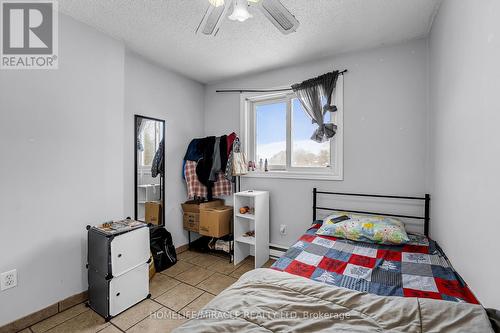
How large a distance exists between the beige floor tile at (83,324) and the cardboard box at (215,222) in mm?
1418

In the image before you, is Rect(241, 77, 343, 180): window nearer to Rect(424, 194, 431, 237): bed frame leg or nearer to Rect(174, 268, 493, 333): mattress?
Rect(424, 194, 431, 237): bed frame leg

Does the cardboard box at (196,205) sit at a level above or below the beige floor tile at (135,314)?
above

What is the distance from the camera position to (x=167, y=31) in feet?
7.44

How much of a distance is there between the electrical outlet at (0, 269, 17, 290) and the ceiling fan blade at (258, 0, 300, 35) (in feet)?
8.50

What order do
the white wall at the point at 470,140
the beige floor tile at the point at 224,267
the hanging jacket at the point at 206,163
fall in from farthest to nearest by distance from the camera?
1. the hanging jacket at the point at 206,163
2. the beige floor tile at the point at 224,267
3. the white wall at the point at 470,140

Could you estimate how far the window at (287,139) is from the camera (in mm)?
2809

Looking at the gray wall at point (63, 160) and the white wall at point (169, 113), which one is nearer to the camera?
the gray wall at point (63, 160)

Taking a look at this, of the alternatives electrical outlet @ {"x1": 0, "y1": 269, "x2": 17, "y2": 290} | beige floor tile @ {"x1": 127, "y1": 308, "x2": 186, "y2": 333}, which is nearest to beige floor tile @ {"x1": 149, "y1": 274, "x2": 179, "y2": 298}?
beige floor tile @ {"x1": 127, "y1": 308, "x2": 186, "y2": 333}

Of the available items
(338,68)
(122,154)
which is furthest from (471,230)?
(122,154)

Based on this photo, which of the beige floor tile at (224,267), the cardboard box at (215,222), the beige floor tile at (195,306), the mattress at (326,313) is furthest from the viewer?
the cardboard box at (215,222)

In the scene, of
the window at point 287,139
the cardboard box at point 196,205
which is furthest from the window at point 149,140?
the window at point 287,139

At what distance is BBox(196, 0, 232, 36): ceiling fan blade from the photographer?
4.51 ft

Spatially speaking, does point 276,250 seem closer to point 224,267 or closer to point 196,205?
point 224,267

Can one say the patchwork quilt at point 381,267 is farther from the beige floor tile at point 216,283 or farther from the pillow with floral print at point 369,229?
the beige floor tile at point 216,283
